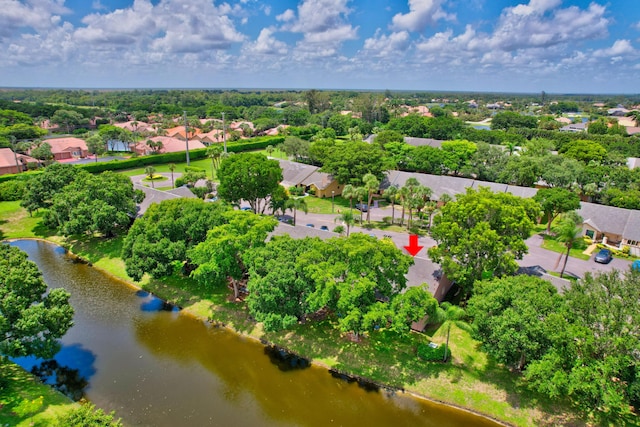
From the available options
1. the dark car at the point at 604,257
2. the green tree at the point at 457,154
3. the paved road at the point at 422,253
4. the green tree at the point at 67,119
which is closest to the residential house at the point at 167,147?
the paved road at the point at 422,253

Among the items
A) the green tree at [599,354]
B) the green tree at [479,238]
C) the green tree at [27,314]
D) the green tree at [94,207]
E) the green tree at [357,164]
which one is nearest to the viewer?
the green tree at [599,354]

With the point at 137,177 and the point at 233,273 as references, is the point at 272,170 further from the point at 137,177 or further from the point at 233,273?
the point at 137,177

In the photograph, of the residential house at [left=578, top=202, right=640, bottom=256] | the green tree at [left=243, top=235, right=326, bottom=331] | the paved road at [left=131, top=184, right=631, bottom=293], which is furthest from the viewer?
the residential house at [left=578, top=202, right=640, bottom=256]

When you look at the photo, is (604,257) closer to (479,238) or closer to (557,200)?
(557,200)

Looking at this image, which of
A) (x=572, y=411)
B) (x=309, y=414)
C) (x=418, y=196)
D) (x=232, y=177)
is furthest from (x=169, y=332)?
(x=418, y=196)

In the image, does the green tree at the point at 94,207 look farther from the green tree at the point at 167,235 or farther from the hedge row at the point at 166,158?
the hedge row at the point at 166,158

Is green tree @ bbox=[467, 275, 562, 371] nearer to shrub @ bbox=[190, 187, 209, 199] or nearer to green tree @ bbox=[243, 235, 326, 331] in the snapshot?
green tree @ bbox=[243, 235, 326, 331]

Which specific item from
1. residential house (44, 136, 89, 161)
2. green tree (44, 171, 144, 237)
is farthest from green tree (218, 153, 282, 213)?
residential house (44, 136, 89, 161)
